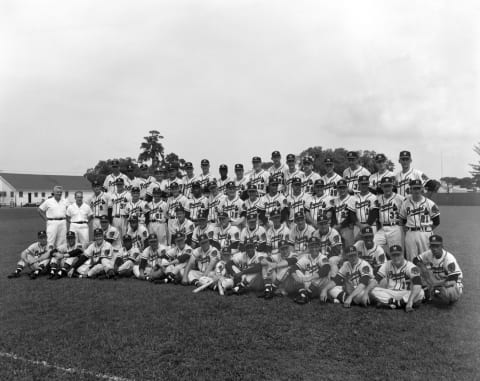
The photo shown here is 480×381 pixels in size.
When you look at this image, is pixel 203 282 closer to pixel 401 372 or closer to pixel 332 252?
pixel 332 252

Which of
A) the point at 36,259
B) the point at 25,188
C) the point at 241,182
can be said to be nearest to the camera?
the point at 36,259

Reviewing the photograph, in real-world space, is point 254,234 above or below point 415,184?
below

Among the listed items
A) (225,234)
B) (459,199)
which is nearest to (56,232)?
(225,234)

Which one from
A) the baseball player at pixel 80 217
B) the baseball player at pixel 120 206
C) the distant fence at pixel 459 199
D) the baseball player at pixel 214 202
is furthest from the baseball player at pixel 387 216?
the distant fence at pixel 459 199

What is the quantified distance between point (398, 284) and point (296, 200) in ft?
9.83

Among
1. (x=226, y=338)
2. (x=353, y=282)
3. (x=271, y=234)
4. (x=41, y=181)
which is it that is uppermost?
(x=41, y=181)

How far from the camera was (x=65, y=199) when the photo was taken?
11.1 meters

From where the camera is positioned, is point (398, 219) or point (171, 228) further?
point (171, 228)

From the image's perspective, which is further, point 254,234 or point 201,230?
point 201,230

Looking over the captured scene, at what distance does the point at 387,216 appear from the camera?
769 cm

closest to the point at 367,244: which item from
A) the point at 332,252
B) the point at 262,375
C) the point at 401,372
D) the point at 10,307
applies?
the point at 332,252

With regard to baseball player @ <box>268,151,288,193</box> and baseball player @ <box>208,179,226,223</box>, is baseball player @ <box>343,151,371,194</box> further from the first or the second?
baseball player @ <box>208,179,226,223</box>

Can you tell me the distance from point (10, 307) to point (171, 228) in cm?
409

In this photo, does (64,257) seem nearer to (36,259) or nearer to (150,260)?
(36,259)
